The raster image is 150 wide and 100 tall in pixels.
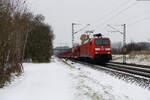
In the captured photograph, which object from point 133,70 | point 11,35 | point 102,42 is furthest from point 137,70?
point 11,35

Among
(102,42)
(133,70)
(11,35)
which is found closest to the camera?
(11,35)

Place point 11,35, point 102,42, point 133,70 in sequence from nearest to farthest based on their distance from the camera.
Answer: point 11,35
point 133,70
point 102,42

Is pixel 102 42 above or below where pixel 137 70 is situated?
above

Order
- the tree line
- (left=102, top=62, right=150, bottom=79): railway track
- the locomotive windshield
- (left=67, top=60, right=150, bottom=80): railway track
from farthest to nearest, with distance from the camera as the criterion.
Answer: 1. the locomotive windshield
2. (left=102, top=62, right=150, bottom=79): railway track
3. (left=67, top=60, right=150, bottom=80): railway track
4. the tree line

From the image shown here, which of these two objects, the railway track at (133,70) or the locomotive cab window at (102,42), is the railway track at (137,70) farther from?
the locomotive cab window at (102,42)

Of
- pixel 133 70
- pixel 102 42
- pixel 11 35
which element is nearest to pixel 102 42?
pixel 102 42

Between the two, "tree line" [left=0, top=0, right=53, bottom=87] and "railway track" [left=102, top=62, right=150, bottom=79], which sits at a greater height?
"tree line" [left=0, top=0, right=53, bottom=87]

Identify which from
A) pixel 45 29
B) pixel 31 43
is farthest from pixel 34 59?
pixel 45 29

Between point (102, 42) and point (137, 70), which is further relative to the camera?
point (102, 42)

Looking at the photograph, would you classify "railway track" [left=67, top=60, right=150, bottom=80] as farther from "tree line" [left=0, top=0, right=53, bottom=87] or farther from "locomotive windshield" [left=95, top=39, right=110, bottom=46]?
"tree line" [left=0, top=0, right=53, bottom=87]

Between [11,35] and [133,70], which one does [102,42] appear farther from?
[11,35]

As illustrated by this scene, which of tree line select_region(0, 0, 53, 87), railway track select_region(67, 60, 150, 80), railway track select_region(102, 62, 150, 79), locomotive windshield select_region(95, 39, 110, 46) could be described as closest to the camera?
tree line select_region(0, 0, 53, 87)

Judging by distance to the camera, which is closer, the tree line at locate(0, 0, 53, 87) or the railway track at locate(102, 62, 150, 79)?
the tree line at locate(0, 0, 53, 87)

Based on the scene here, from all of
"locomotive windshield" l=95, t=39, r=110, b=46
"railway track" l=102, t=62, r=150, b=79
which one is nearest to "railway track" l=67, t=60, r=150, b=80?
"railway track" l=102, t=62, r=150, b=79
